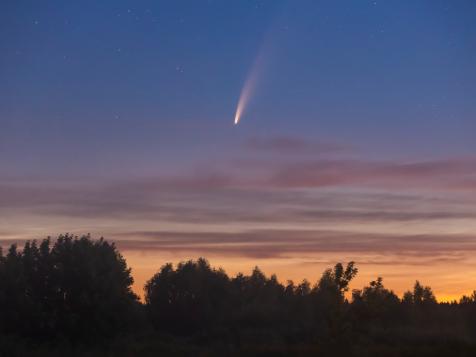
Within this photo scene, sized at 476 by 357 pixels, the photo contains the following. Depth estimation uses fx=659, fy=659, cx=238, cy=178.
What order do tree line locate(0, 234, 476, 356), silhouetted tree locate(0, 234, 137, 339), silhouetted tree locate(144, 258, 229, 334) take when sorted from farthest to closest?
silhouetted tree locate(144, 258, 229, 334) < silhouetted tree locate(0, 234, 137, 339) < tree line locate(0, 234, 476, 356)

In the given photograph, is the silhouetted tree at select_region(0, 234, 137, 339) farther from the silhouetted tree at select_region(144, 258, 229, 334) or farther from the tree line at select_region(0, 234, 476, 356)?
the silhouetted tree at select_region(144, 258, 229, 334)

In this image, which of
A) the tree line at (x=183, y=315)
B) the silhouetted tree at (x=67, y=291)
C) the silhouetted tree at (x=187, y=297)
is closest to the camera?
the tree line at (x=183, y=315)

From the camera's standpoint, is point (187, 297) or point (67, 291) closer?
point (67, 291)

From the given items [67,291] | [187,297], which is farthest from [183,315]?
[67,291]

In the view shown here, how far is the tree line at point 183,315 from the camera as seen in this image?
106 ft

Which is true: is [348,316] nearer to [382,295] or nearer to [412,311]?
[382,295]

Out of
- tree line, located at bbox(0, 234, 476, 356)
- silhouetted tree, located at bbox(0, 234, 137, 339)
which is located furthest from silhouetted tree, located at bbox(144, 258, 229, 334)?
silhouetted tree, located at bbox(0, 234, 137, 339)

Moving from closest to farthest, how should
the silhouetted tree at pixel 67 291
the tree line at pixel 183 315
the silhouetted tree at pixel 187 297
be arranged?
the tree line at pixel 183 315 → the silhouetted tree at pixel 67 291 → the silhouetted tree at pixel 187 297

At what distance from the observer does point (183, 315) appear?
247 feet

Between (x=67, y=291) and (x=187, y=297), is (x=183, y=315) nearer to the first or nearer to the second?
(x=187, y=297)

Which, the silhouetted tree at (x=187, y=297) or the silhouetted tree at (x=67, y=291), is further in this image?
the silhouetted tree at (x=187, y=297)

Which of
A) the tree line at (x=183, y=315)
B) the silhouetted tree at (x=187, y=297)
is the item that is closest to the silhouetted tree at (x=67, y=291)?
the tree line at (x=183, y=315)

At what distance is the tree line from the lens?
32.2 meters

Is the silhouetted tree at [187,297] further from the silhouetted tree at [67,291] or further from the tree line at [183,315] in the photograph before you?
the silhouetted tree at [67,291]
